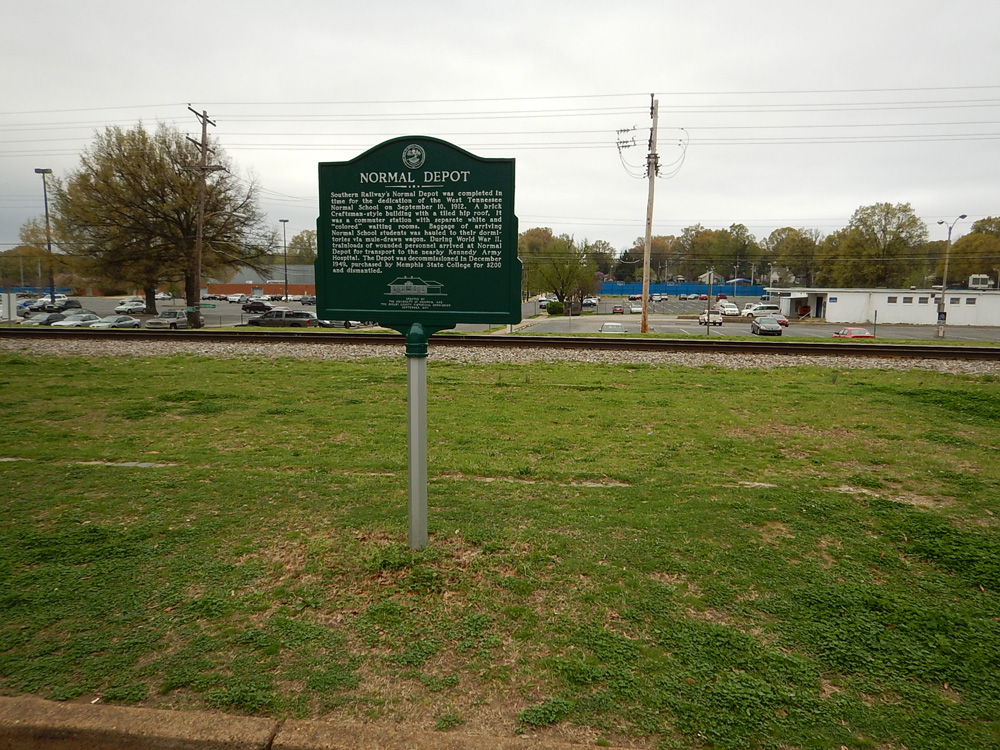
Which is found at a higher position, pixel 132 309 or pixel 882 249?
pixel 882 249

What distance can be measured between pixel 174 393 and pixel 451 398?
201 inches

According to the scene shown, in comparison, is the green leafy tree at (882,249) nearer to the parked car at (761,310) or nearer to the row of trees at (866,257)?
the row of trees at (866,257)

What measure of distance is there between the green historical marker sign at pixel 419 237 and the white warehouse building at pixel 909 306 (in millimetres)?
53341

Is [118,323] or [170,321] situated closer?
[118,323]

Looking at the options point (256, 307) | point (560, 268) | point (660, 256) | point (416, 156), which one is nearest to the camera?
point (416, 156)

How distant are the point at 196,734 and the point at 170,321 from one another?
38.4 metres

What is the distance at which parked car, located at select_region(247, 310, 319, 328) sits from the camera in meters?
36.9

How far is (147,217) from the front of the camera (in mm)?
42812

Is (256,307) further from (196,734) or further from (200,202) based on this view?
(196,734)

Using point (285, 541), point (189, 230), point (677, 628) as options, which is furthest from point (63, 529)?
point (189, 230)

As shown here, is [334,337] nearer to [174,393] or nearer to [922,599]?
[174,393]

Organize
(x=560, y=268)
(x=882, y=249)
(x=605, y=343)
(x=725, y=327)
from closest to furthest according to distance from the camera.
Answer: (x=605, y=343), (x=725, y=327), (x=560, y=268), (x=882, y=249)

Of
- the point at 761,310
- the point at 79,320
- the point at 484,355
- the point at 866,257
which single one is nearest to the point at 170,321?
the point at 79,320

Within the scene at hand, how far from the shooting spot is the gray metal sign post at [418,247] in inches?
179
